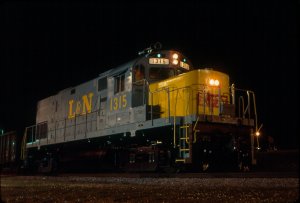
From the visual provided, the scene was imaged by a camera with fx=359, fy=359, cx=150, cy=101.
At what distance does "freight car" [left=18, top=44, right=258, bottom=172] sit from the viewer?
33.1ft

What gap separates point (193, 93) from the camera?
1072 cm

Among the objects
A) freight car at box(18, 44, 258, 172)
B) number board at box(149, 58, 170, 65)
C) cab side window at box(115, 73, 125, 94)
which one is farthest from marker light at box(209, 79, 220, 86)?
cab side window at box(115, 73, 125, 94)

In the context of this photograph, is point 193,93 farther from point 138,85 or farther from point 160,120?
point 138,85

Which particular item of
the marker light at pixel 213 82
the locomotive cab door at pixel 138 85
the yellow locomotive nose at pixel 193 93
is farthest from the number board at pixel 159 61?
the marker light at pixel 213 82

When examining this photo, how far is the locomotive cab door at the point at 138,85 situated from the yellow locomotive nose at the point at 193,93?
1.39 feet

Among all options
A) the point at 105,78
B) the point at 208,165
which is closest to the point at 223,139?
the point at 208,165

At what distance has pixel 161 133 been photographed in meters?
11.1

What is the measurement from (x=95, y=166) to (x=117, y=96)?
3384 mm

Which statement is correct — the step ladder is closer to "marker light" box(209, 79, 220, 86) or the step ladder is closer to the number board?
"marker light" box(209, 79, 220, 86)

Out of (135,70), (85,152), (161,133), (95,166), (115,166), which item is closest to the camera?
(161,133)

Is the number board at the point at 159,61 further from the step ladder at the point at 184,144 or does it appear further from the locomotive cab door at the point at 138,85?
the step ladder at the point at 184,144

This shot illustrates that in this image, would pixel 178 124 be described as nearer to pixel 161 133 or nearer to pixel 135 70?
pixel 161 133

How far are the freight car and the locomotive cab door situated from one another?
3 cm

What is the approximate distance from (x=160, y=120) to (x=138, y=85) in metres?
1.91
